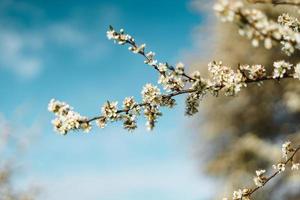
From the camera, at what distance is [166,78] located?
3900 millimetres

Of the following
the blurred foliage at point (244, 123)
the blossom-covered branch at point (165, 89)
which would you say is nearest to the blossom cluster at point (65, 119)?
the blossom-covered branch at point (165, 89)

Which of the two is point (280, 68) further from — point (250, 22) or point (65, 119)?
point (65, 119)

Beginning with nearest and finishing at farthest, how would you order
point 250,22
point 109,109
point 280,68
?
point 250,22 → point 280,68 → point 109,109

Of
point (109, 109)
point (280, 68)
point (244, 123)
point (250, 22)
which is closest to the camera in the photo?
point (250, 22)

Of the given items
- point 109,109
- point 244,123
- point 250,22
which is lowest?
point 250,22

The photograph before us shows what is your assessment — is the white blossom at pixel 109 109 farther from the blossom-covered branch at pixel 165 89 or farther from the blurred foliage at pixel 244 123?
the blurred foliage at pixel 244 123

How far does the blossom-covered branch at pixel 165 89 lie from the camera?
3662 mm

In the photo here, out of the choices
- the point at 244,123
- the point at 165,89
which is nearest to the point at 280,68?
the point at 165,89

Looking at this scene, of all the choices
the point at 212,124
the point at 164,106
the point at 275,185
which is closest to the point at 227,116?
the point at 212,124

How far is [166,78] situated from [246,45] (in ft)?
44.0

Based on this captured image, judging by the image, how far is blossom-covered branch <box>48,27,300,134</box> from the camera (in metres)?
3.66

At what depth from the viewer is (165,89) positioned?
3975mm

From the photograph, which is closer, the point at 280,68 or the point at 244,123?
the point at 280,68

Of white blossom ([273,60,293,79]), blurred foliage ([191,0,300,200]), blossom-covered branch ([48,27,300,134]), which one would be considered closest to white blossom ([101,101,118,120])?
blossom-covered branch ([48,27,300,134])
